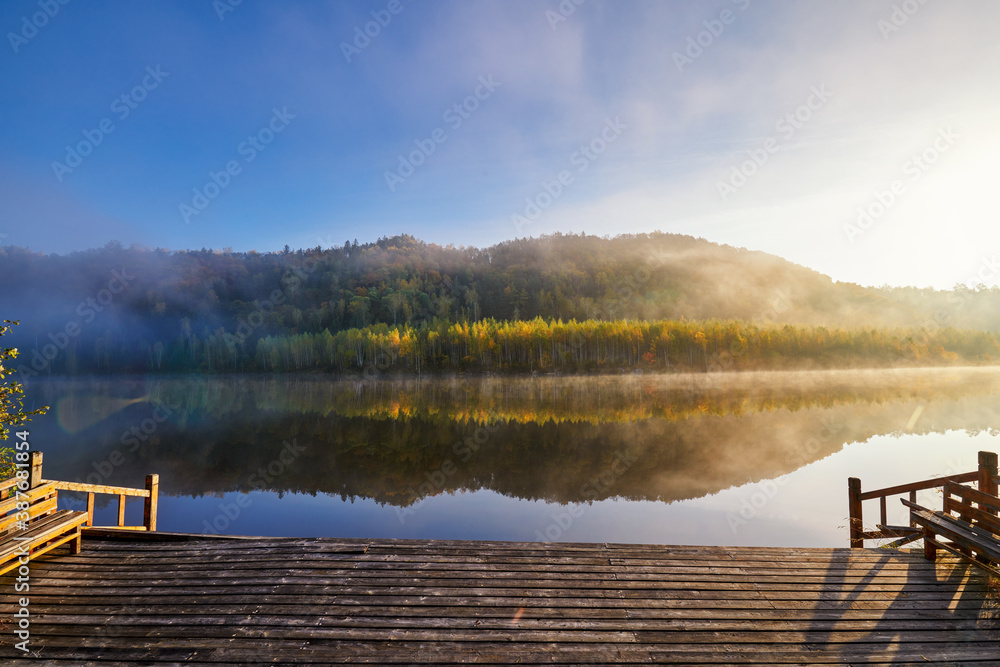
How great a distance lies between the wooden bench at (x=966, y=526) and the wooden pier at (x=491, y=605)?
0.20 meters

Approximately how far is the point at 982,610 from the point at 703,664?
3.46m

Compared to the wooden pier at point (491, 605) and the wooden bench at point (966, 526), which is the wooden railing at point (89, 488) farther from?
the wooden bench at point (966, 526)

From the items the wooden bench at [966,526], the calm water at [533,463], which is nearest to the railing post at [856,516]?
the wooden bench at [966,526]

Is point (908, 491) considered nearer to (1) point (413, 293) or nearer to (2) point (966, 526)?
(2) point (966, 526)

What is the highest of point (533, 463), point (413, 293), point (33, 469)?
point (413, 293)

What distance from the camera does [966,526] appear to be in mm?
6355

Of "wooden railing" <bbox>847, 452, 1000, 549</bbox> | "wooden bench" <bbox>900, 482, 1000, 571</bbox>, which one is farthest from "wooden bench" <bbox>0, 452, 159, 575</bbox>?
"wooden railing" <bbox>847, 452, 1000, 549</bbox>

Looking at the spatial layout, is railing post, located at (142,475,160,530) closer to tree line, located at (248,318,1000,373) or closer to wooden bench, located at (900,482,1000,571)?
wooden bench, located at (900,482,1000,571)

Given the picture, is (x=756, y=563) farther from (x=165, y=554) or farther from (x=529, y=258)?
(x=529, y=258)

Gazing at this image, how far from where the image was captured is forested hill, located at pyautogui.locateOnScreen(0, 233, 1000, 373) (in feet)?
404

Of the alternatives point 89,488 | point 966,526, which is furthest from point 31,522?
point 966,526

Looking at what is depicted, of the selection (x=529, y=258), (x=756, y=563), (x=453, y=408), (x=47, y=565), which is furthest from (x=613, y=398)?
(x=529, y=258)

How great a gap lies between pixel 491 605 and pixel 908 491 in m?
7.26

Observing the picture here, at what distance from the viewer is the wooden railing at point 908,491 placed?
6816 millimetres
